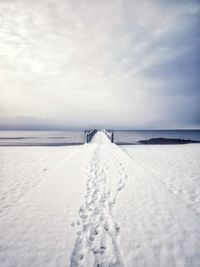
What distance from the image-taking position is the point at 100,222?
162 inches

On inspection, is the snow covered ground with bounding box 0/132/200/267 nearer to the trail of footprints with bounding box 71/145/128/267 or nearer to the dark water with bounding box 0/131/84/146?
the trail of footprints with bounding box 71/145/128/267

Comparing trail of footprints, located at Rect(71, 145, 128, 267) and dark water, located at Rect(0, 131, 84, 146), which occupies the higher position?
trail of footprints, located at Rect(71, 145, 128, 267)

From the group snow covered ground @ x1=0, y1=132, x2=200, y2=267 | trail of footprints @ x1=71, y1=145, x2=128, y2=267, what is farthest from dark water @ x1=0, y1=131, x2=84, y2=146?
trail of footprints @ x1=71, y1=145, x2=128, y2=267

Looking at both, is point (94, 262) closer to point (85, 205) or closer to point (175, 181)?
point (85, 205)

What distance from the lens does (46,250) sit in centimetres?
324

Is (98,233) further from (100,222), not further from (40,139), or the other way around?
(40,139)

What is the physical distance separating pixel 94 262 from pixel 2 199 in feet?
13.2

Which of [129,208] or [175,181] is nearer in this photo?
[129,208]

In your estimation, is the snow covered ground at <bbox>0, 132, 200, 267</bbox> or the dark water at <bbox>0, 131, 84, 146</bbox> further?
the dark water at <bbox>0, 131, 84, 146</bbox>

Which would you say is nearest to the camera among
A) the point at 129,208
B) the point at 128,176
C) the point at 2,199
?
the point at 129,208

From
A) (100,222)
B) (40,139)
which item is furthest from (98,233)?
(40,139)

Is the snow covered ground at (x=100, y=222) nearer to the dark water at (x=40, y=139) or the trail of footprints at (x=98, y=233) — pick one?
the trail of footprints at (x=98, y=233)

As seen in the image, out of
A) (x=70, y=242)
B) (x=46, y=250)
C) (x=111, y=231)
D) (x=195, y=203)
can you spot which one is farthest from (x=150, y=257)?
(x=195, y=203)

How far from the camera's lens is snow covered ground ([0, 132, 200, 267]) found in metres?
3.11
